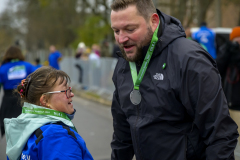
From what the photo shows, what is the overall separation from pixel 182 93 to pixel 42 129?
90 centimetres

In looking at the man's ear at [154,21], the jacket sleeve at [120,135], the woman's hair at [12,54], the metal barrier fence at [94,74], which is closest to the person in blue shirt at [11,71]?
the woman's hair at [12,54]

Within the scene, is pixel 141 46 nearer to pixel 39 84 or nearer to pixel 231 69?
pixel 39 84

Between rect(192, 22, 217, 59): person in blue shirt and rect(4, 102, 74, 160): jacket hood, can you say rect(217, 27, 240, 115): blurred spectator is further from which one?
rect(4, 102, 74, 160): jacket hood

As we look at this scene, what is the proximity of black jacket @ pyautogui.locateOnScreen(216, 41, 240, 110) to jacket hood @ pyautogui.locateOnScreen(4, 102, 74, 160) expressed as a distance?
3.39 meters

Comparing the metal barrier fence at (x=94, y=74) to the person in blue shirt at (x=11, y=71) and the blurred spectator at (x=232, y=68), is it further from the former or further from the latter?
the blurred spectator at (x=232, y=68)

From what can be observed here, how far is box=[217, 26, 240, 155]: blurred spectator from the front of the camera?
4.96 metres

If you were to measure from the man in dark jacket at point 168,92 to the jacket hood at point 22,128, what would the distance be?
53cm

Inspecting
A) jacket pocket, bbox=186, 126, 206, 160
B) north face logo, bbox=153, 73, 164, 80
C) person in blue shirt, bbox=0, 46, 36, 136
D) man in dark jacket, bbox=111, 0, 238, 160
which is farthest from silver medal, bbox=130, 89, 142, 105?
person in blue shirt, bbox=0, 46, 36, 136

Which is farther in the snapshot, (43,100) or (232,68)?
(232,68)

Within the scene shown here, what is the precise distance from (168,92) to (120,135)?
0.76m

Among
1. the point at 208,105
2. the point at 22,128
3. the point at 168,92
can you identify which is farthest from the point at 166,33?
the point at 22,128

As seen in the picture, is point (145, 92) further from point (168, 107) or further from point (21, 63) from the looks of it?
point (21, 63)

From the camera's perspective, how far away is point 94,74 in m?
13.2

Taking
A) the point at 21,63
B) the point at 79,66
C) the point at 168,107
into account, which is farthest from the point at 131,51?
the point at 79,66
